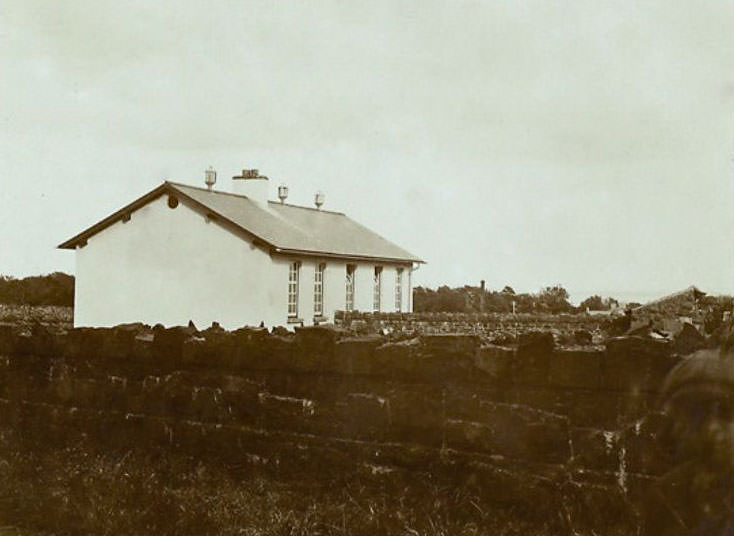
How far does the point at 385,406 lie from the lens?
231 inches

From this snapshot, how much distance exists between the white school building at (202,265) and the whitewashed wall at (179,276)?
0.03 metres

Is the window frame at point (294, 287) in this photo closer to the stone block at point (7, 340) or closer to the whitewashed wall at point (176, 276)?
the whitewashed wall at point (176, 276)

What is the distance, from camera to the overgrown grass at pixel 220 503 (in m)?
5.18

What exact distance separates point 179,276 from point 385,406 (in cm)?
2225

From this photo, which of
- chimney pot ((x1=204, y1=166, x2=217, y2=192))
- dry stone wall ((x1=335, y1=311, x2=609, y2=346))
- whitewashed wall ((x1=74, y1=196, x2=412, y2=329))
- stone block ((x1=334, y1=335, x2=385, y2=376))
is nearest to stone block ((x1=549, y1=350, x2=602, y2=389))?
stone block ((x1=334, y1=335, x2=385, y2=376))

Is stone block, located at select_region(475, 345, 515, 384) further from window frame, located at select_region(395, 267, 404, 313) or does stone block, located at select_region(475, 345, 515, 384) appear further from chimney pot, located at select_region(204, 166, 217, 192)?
window frame, located at select_region(395, 267, 404, 313)

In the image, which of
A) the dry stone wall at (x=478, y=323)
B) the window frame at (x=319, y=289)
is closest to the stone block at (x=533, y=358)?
the dry stone wall at (x=478, y=323)

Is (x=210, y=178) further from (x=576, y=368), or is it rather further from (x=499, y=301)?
(x=576, y=368)

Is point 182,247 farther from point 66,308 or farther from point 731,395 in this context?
point 731,395

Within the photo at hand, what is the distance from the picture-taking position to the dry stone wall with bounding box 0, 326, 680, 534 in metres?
4.93

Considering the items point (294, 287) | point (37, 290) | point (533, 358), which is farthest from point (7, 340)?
point (37, 290)

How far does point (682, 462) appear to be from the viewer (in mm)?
4613

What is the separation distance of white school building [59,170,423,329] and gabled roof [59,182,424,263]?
8 centimetres

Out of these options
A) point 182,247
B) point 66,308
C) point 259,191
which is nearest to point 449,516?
point 182,247
